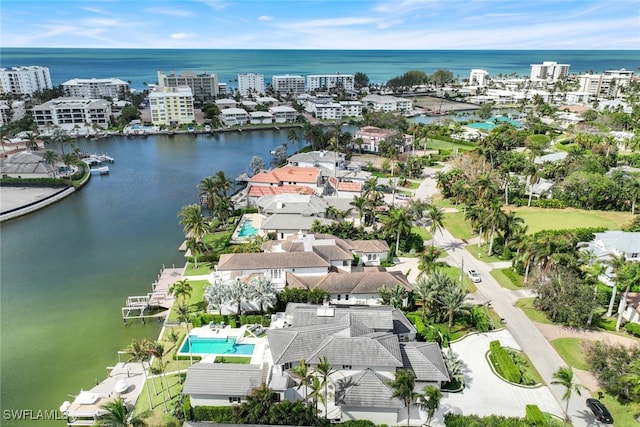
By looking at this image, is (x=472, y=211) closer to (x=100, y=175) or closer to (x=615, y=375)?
(x=615, y=375)

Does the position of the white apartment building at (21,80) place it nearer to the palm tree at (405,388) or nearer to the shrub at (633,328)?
the palm tree at (405,388)

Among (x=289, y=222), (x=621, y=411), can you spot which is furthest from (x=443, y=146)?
(x=621, y=411)

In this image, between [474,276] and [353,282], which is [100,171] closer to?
[353,282]

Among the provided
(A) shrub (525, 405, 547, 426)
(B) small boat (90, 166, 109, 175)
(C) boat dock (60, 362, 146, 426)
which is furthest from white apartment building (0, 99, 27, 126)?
(A) shrub (525, 405, 547, 426)

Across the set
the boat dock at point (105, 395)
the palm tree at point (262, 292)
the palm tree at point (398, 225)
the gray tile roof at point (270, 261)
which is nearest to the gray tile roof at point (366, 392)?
the palm tree at point (262, 292)

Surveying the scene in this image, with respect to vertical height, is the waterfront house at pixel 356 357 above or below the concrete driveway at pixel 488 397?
above

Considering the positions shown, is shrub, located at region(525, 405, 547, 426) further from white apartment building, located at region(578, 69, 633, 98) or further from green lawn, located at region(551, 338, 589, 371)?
white apartment building, located at region(578, 69, 633, 98)

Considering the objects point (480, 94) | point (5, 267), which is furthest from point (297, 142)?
point (480, 94)
